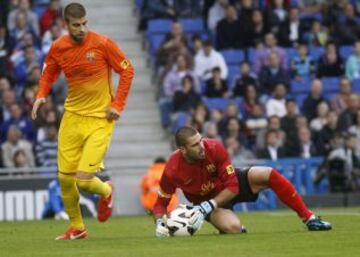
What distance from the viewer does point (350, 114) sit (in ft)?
83.1

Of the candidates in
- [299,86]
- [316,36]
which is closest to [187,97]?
[299,86]

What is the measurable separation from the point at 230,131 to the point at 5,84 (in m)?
4.20

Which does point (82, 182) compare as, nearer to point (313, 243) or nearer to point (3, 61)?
point (313, 243)

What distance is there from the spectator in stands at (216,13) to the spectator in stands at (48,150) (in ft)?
17.4

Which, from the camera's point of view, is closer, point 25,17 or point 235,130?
point 235,130

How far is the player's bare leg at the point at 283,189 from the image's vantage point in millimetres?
14250

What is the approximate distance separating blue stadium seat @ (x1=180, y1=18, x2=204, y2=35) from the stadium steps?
1.01 m

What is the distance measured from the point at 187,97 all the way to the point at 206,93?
93 centimetres

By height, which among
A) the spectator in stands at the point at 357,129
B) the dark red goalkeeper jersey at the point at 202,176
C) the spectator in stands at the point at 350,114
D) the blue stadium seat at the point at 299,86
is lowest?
the spectator in stands at the point at 357,129

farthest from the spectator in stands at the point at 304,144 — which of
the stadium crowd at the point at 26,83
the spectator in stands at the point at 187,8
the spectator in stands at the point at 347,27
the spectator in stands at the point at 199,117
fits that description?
the stadium crowd at the point at 26,83

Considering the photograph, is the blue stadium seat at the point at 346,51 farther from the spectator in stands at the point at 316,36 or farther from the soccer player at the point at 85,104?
the soccer player at the point at 85,104

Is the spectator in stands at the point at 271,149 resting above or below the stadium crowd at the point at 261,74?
below

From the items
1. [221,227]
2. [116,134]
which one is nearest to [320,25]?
[116,134]

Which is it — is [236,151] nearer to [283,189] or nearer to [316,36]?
[316,36]
